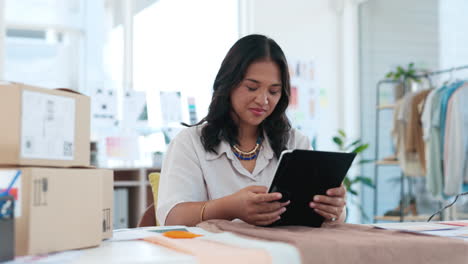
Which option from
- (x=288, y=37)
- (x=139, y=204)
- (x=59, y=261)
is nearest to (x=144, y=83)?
(x=139, y=204)

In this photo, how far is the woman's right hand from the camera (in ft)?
4.36

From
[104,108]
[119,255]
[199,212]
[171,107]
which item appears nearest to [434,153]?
[171,107]

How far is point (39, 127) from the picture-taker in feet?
3.09

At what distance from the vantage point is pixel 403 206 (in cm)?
462

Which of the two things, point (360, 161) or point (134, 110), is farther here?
point (360, 161)

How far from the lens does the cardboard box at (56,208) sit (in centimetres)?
91

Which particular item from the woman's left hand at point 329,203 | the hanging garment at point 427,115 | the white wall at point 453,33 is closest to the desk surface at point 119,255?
the woman's left hand at point 329,203

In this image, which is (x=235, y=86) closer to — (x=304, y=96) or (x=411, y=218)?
(x=411, y=218)

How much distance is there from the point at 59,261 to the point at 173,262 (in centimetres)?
17

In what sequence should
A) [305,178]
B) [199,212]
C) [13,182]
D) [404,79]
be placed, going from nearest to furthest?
[13,182], [305,178], [199,212], [404,79]

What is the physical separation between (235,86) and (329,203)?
0.57 metres

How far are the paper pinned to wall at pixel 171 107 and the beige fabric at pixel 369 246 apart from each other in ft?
11.2

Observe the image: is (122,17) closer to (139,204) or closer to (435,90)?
(139,204)

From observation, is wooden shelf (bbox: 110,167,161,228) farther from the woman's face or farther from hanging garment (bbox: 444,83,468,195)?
the woman's face
